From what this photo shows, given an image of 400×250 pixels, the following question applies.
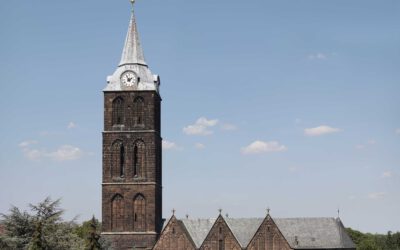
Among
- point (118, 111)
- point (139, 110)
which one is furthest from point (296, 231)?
point (118, 111)

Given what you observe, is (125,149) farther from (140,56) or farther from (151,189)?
(140,56)

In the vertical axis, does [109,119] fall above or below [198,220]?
above

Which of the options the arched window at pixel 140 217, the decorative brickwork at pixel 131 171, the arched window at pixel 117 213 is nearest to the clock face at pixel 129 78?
the decorative brickwork at pixel 131 171

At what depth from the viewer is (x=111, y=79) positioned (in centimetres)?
8838

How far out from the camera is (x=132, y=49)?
89938 millimetres

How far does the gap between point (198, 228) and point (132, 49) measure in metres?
23.2

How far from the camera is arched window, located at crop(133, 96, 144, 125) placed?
286 ft

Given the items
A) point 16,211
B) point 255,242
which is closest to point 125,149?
point 255,242

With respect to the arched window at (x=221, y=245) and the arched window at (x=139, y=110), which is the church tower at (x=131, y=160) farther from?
the arched window at (x=221, y=245)

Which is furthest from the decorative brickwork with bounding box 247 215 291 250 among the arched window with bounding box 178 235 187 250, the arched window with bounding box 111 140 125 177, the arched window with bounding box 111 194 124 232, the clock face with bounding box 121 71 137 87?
the clock face with bounding box 121 71 137 87

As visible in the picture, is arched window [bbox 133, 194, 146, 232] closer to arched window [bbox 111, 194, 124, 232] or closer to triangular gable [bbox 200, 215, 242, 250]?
arched window [bbox 111, 194, 124, 232]

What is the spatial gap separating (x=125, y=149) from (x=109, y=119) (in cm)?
406

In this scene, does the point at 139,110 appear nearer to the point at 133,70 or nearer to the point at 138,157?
the point at 133,70

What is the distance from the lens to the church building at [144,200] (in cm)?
8531
